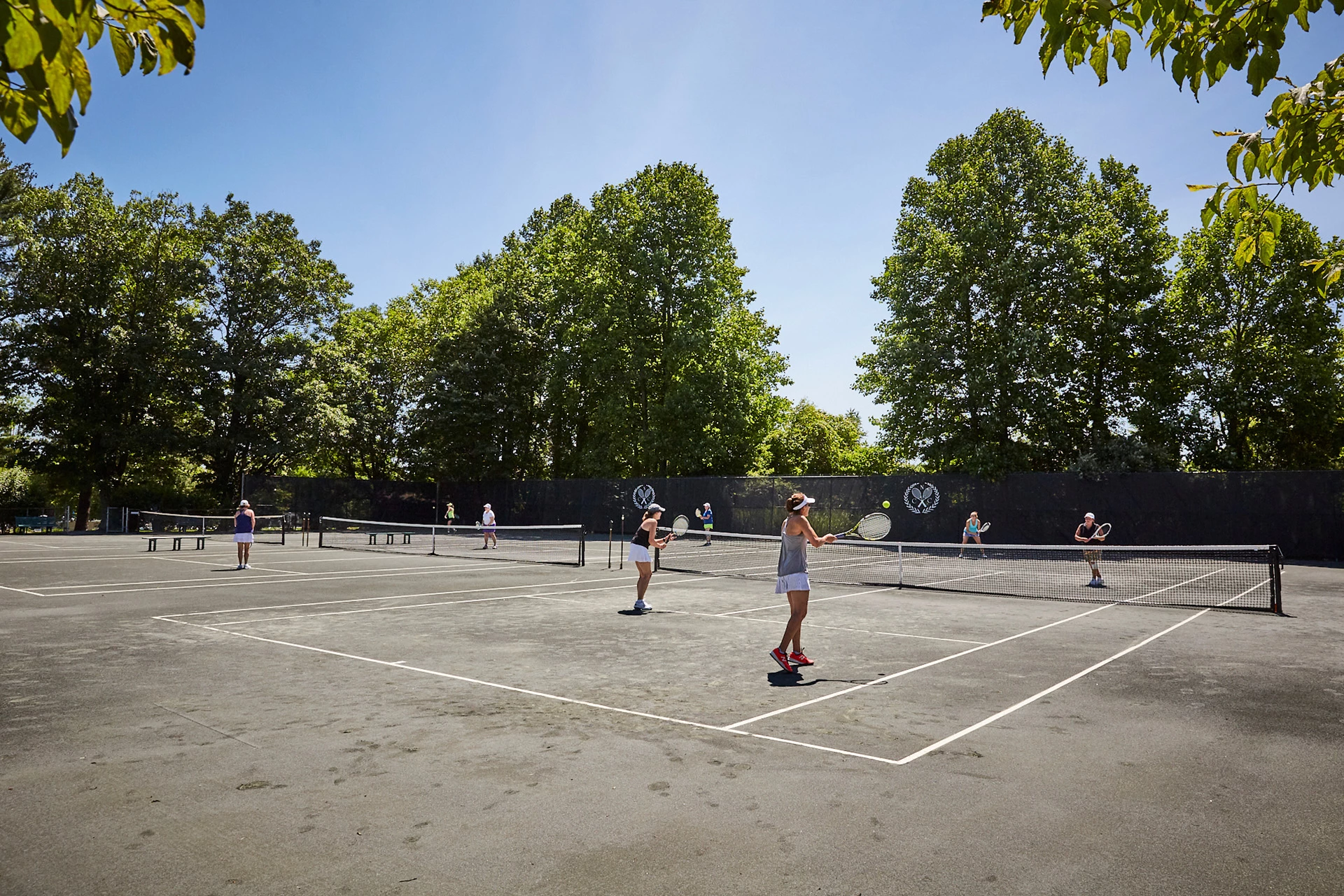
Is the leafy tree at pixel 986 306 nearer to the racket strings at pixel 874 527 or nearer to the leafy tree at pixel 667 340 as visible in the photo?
the leafy tree at pixel 667 340

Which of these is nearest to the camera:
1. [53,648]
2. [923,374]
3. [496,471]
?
[53,648]

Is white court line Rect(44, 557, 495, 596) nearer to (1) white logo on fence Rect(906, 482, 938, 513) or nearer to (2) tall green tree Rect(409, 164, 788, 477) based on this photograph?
(1) white logo on fence Rect(906, 482, 938, 513)

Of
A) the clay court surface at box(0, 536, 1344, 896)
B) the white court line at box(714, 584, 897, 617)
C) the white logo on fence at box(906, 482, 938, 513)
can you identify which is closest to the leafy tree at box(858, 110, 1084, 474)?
the white logo on fence at box(906, 482, 938, 513)

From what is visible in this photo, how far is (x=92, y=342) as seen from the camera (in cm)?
4762

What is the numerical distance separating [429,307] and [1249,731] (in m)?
58.9

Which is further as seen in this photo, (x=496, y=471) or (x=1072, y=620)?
(x=496, y=471)

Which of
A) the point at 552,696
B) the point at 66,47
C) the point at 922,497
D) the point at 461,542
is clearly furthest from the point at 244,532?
the point at 922,497

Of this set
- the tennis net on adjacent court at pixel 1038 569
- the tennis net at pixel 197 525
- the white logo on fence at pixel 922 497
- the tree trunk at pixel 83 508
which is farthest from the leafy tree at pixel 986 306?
the tree trunk at pixel 83 508

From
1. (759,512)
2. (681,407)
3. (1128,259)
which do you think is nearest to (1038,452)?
(1128,259)

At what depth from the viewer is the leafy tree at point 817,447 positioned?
59531 millimetres

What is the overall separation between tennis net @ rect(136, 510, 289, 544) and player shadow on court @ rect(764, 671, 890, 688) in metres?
35.9

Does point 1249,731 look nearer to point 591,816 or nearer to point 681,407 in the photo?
point 591,816

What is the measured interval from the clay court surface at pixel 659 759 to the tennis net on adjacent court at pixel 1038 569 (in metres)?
5.37

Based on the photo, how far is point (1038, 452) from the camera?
3969 cm
